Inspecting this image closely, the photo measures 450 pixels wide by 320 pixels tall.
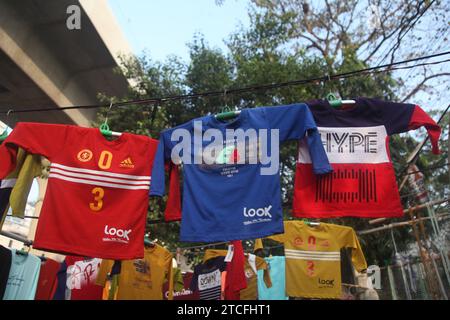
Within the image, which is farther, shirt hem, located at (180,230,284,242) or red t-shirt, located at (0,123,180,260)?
red t-shirt, located at (0,123,180,260)

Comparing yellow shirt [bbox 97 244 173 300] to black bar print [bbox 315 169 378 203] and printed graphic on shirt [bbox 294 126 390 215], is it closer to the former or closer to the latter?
printed graphic on shirt [bbox 294 126 390 215]

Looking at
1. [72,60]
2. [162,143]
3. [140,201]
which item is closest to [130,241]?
[140,201]

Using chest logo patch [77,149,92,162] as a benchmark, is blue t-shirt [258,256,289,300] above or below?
below

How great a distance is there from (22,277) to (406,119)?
16.9ft

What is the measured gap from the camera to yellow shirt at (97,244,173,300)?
5621 millimetres

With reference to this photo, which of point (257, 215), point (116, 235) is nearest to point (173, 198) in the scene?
point (116, 235)

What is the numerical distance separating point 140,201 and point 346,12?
1015 centimetres

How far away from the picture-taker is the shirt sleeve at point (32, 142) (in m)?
3.52

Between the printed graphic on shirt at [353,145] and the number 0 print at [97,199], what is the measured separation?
72.4 inches

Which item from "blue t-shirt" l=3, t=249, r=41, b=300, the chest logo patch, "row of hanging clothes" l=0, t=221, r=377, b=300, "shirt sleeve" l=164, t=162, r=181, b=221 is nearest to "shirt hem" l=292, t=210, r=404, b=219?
"shirt sleeve" l=164, t=162, r=181, b=221

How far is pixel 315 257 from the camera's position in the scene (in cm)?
593

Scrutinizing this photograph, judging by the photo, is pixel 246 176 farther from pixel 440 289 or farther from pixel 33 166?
pixel 440 289
